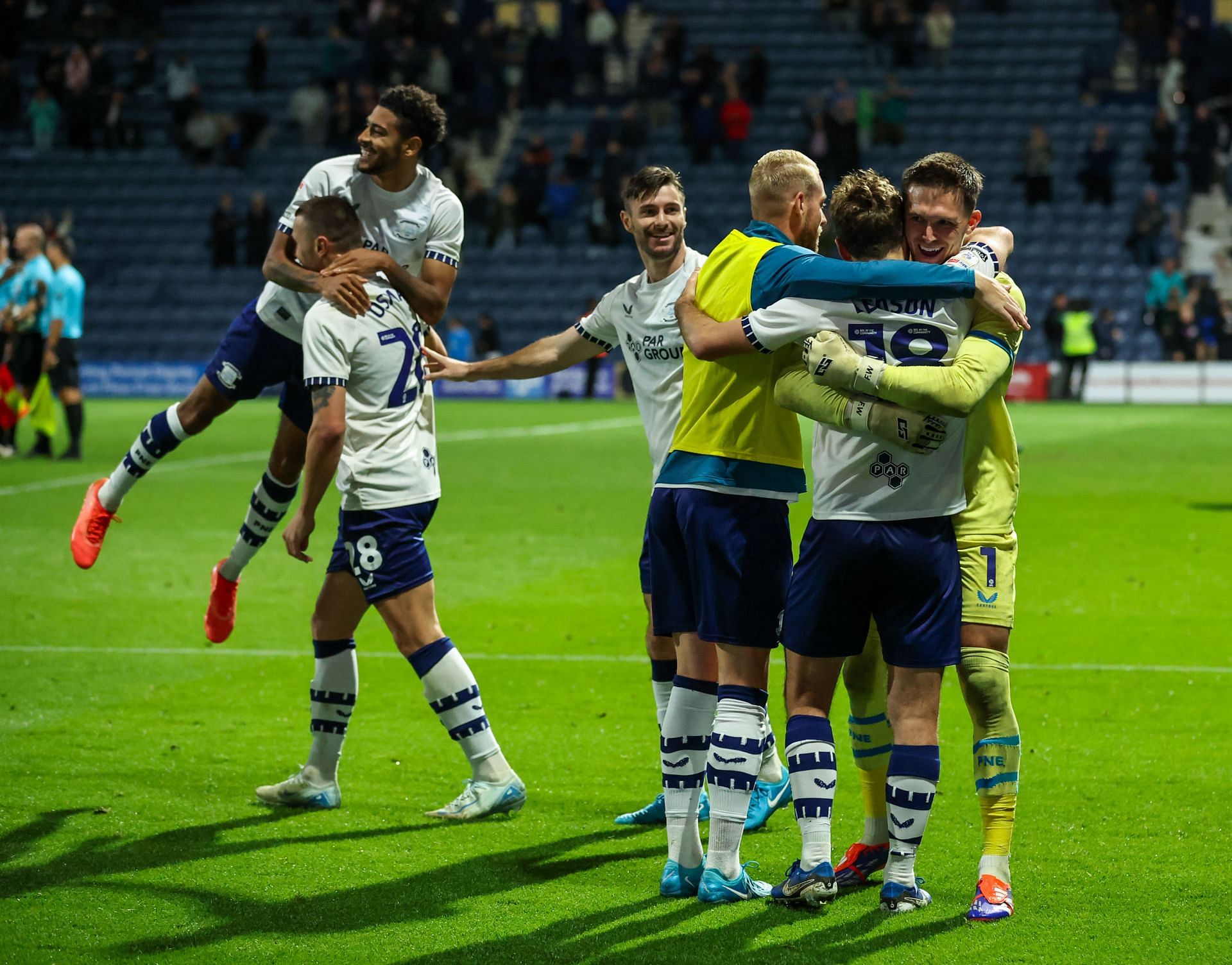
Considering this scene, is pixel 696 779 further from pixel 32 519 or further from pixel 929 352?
pixel 32 519

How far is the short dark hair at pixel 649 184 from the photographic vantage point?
17.5 feet

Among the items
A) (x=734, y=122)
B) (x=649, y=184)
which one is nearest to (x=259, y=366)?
(x=649, y=184)

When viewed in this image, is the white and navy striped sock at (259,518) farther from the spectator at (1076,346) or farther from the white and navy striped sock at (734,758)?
the spectator at (1076,346)

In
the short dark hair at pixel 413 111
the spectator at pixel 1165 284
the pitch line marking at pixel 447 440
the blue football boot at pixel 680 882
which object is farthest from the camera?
the spectator at pixel 1165 284

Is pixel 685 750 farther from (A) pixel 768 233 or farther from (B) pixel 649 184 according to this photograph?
(B) pixel 649 184

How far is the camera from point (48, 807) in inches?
230

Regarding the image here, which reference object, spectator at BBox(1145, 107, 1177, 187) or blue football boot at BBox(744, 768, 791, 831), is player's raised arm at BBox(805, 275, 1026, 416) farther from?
spectator at BBox(1145, 107, 1177, 187)

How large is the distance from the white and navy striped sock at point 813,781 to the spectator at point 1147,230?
92.8 ft

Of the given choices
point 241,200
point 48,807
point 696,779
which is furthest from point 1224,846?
point 241,200

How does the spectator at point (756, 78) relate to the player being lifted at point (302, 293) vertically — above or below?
above

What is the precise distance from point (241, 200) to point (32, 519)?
2319 centimetres

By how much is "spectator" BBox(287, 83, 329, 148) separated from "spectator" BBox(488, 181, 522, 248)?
15.1 ft

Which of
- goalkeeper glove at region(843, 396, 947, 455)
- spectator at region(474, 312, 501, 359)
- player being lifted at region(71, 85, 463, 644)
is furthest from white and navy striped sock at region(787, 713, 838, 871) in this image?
spectator at region(474, 312, 501, 359)

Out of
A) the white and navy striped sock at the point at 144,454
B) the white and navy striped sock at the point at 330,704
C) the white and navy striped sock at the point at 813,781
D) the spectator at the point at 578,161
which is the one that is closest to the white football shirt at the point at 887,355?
the white and navy striped sock at the point at 813,781
